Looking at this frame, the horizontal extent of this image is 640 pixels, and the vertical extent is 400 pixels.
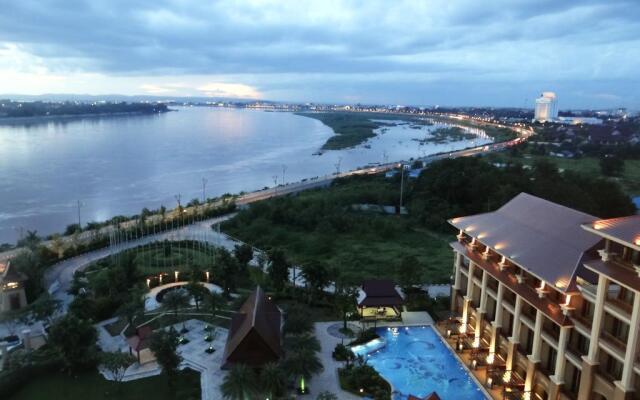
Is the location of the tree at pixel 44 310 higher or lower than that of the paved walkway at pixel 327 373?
higher

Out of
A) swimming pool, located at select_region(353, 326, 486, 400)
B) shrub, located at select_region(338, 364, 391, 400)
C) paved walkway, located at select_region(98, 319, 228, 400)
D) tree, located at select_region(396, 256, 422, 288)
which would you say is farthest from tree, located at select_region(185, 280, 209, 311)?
tree, located at select_region(396, 256, 422, 288)

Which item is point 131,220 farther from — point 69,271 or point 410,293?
point 410,293

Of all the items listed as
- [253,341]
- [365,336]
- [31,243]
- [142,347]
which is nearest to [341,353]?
[365,336]

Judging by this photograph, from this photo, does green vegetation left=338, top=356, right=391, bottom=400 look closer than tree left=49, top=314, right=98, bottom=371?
Yes

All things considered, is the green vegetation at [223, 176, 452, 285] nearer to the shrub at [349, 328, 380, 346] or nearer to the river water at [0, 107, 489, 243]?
the shrub at [349, 328, 380, 346]

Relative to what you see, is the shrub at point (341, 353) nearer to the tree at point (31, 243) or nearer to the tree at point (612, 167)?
the tree at point (31, 243)

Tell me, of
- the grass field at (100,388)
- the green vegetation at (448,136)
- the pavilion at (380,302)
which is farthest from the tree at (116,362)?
the green vegetation at (448,136)
